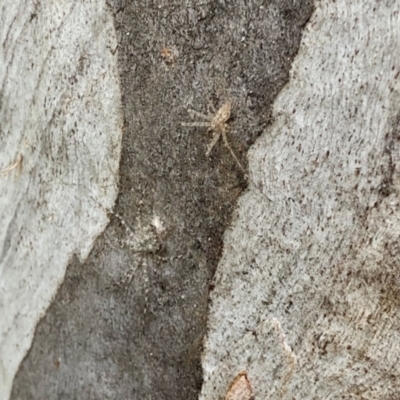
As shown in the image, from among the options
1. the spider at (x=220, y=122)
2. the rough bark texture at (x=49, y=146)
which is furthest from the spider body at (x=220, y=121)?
the rough bark texture at (x=49, y=146)

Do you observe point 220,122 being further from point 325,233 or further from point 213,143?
point 325,233

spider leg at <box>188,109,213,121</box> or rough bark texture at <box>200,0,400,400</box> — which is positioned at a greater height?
spider leg at <box>188,109,213,121</box>

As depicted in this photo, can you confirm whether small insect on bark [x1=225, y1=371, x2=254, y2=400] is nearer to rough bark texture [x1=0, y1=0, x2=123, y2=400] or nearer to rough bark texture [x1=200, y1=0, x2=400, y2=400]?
rough bark texture [x1=200, y1=0, x2=400, y2=400]

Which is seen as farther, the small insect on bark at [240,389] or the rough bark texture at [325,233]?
the small insect on bark at [240,389]

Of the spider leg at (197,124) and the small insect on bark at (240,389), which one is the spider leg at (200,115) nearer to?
the spider leg at (197,124)

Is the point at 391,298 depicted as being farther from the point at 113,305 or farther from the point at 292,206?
the point at 113,305

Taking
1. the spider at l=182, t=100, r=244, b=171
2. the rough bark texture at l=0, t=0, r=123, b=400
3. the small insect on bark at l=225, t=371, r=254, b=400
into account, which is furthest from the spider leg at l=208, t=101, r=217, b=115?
the small insect on bark at l=225, t=371, r=254, b=400

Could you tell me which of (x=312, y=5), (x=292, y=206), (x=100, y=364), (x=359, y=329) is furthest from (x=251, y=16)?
(x=100, y=364)
